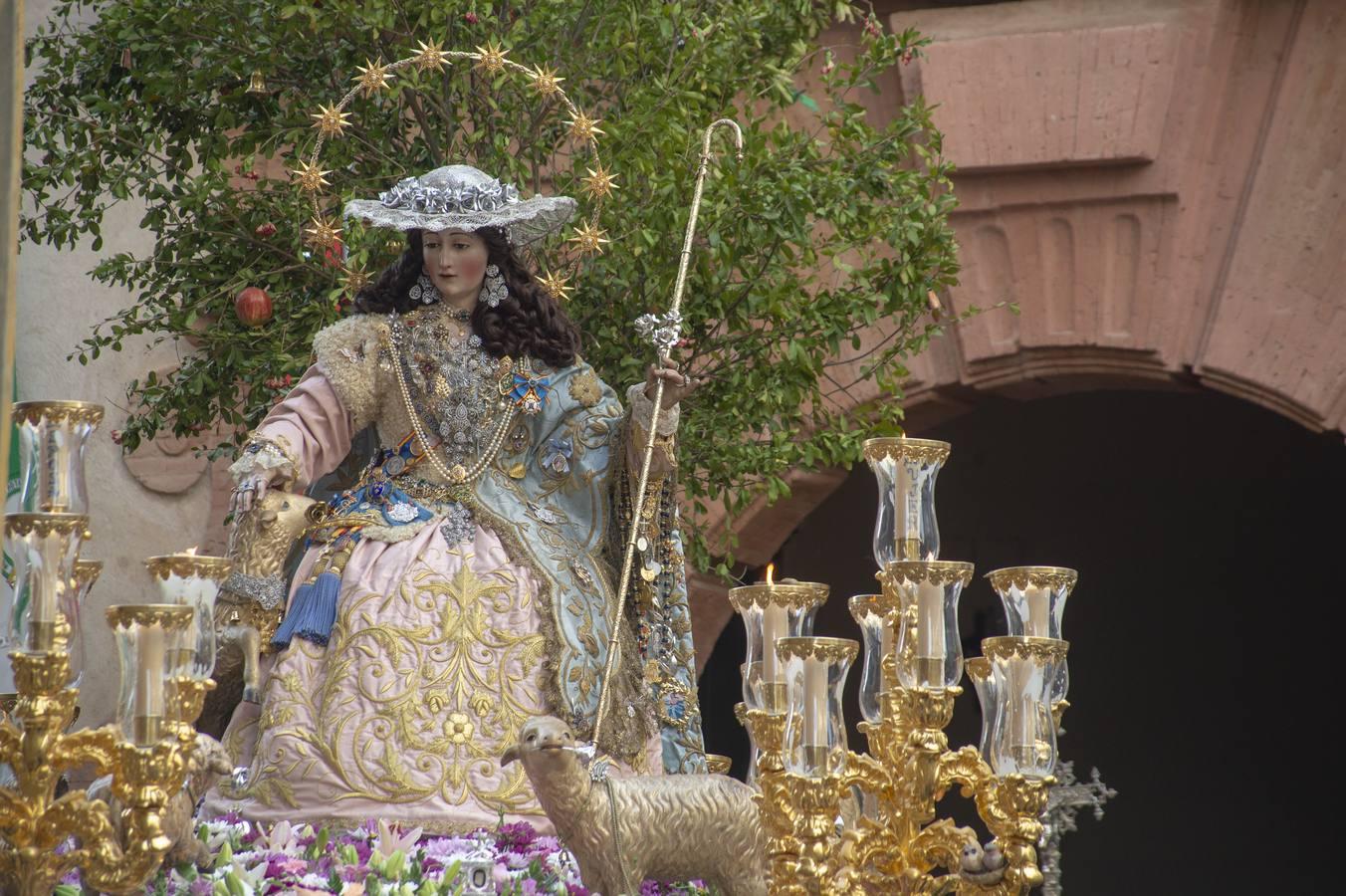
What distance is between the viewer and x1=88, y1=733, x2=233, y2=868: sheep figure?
468cm

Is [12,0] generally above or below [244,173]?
below

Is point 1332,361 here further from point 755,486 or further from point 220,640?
point 220,640

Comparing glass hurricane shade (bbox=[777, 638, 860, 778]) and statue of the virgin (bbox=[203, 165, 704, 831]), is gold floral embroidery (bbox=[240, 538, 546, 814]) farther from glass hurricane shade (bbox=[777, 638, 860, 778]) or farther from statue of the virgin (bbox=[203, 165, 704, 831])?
glass hurricane shade (bbox=[777, 638, 860, 778])

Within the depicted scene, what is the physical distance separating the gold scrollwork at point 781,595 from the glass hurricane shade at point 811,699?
0.09 metres

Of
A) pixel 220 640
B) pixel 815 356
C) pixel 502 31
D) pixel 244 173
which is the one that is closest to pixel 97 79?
pixel 244 173

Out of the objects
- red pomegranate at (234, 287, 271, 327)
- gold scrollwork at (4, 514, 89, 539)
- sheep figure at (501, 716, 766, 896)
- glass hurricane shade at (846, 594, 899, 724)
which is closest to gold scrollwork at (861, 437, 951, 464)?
glass hurricane shade at (846, 594, 899, 724)

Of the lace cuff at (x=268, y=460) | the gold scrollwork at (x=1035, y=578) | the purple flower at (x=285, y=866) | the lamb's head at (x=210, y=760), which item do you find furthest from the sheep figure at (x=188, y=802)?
the gold scrollwork at (x=1035, y=578)

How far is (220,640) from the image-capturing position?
5.69 metres

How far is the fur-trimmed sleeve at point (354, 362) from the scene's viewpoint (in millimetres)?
6086

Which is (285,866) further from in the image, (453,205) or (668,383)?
(453,205)

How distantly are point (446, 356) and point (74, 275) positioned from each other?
345 cm

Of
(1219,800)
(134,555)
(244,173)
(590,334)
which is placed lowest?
(1219,800)

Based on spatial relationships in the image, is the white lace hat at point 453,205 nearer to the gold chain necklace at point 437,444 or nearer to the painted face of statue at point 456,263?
the painted face of statue at point 456,263

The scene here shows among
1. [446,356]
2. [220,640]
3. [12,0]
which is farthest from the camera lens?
[446,356]
